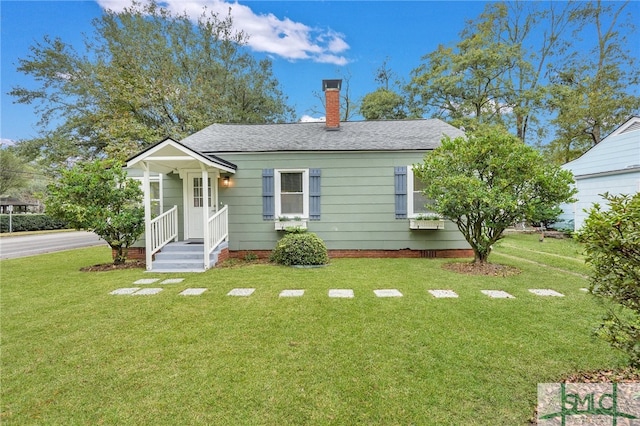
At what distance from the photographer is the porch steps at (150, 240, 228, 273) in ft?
22.6

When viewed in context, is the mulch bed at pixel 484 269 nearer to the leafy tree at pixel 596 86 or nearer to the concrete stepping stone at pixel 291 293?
the concrete stepping stone at pixel 291 293

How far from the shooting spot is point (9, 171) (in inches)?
1130

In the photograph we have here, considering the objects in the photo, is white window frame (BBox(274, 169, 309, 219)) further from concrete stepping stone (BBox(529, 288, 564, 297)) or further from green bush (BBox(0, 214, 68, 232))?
green bush (BBox(0, 214, 68, 232))

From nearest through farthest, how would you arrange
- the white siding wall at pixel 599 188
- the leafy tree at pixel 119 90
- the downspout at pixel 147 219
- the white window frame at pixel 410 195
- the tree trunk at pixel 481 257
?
the tree trunk at pixel 481 257
the downspout at pixel 147 219
the white window frame at pixel 410 195
the white siding wall at pixel 599 188
the leafy tree at pixel 119 90

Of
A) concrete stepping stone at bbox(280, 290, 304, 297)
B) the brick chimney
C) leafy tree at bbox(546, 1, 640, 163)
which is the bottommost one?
concrete stepping stone at bbox(280, 290, 304, 297)

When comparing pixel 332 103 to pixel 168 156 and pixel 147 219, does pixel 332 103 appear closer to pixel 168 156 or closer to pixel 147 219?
pixel 168 156

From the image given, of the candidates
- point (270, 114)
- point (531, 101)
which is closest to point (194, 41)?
point (270, 114)

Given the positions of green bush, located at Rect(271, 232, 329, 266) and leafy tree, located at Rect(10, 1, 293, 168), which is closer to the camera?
green bush, located at Rect(271, 232, 329, 266)

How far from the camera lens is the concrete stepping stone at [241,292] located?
4.89m

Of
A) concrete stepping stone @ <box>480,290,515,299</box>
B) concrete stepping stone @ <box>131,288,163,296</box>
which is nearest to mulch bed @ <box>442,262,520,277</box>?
concrete stepping stone @ <box>480,290,515,299</box>

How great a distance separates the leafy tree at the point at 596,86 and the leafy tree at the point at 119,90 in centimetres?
1944

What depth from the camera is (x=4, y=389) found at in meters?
2.38

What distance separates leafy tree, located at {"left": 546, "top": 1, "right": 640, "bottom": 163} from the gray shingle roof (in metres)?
10.6

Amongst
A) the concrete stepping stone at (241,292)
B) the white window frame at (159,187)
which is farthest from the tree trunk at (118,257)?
the concrete stepping stone at (241,292)
